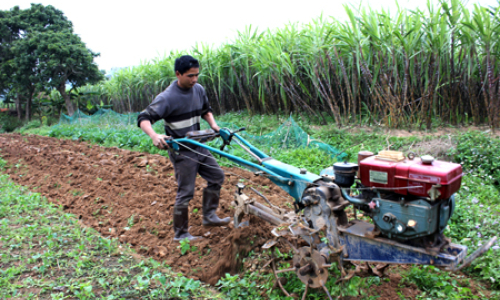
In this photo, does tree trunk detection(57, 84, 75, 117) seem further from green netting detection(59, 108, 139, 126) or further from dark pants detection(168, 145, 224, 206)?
dark pants detection(168, 145, 224, 206)

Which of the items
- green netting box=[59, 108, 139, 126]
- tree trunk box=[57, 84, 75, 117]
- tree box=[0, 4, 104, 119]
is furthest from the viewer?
tree trunk box=[57, 84, 75, 117]

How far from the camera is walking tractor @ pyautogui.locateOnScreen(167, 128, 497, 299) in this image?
7.00 ft

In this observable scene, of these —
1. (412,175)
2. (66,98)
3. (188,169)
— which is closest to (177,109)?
(188,169)

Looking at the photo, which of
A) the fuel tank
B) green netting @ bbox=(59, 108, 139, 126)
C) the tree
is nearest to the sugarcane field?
the fuel tank

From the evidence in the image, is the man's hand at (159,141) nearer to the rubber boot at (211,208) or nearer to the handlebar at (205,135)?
the handlebar at (205,135)

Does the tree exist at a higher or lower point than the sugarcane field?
higher

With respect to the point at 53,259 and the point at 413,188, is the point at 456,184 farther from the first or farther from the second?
the point at 53,259

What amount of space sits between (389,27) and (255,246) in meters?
4.37

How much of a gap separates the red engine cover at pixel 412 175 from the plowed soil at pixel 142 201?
35.5 inches

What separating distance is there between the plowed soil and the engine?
66 centimetres

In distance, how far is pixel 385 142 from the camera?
555cm

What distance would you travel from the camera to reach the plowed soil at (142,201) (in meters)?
3.25

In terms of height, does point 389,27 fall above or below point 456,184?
above

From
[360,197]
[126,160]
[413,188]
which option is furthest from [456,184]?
[126,160]
